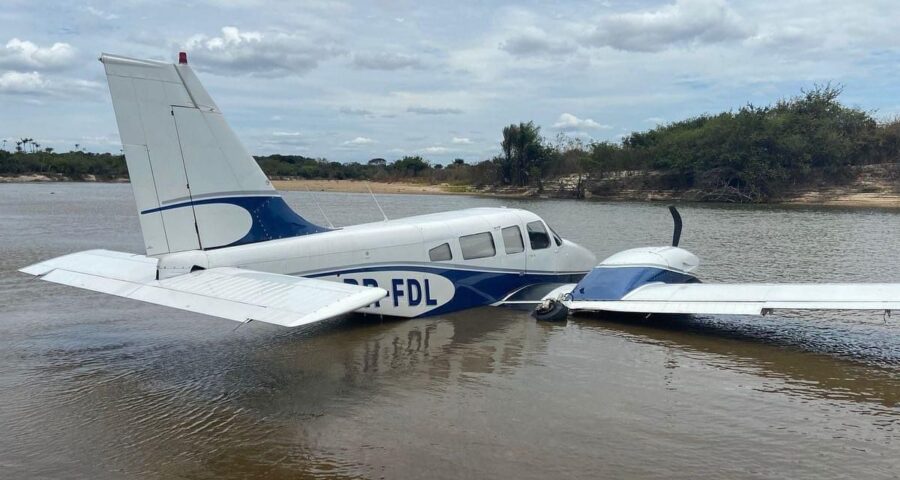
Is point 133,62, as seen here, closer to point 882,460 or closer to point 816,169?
point 882,460

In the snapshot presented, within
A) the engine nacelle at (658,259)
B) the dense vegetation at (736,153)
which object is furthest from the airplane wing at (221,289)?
the dense vegetation at (736,153)

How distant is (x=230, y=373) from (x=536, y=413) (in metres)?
3.41

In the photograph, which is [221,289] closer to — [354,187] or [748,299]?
[748,299]

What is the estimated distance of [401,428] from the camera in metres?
5.37

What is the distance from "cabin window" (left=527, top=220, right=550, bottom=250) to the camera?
10648 mm

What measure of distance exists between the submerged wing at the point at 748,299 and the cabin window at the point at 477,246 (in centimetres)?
147

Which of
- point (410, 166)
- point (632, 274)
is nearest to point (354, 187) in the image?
point (410, 166)

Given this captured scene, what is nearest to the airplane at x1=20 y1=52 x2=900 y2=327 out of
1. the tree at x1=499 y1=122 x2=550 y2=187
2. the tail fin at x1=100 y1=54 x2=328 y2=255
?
the tail fin at x1=100 y1=54 x2=328 y2=255

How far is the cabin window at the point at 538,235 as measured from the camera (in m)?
10.6

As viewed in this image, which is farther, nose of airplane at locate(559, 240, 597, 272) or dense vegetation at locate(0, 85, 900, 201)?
dense vegetation at locate(0, 85, 900, 201)

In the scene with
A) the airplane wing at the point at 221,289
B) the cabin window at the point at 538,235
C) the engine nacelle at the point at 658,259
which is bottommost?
the engine nacelle at the point at 658,259

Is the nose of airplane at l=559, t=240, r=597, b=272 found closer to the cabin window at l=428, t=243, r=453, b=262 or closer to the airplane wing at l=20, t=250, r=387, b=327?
the cabin window at l=428, t=243, r=453, b=262

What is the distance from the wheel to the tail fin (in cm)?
391

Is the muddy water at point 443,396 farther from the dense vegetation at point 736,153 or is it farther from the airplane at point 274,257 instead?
the dense vegetation at point 736,153
